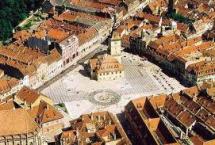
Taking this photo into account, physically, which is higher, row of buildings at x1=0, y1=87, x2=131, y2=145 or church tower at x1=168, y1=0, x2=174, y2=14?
church tower at x1=168, y1=0, x2=174, y2=14

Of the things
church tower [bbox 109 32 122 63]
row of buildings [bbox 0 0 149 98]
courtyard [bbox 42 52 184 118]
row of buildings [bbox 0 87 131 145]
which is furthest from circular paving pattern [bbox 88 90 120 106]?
church tower [bbox 109 32 122 63]

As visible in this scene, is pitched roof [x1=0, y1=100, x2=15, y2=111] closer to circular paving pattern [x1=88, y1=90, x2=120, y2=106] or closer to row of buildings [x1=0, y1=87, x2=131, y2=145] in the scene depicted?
row of buildings [x1=0, y1=87, x2=131, y2=145]

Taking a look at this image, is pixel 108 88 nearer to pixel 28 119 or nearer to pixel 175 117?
pixel 175 117

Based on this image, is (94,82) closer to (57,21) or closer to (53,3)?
(57,21)

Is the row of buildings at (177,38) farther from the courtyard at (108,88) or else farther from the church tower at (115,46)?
the church tower at (115,46)

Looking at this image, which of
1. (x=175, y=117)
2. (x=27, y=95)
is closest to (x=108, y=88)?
(x=27, y=95)

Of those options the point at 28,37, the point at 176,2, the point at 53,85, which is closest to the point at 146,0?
the point at 176,2
